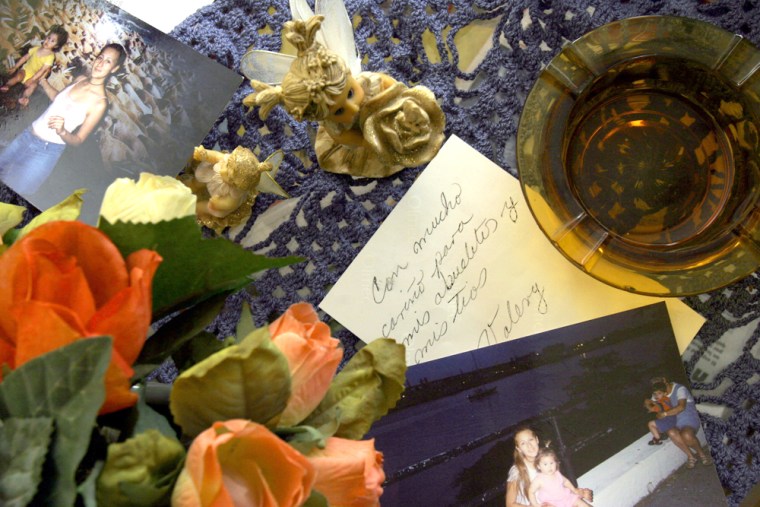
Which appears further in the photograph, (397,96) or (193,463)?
(397,96)

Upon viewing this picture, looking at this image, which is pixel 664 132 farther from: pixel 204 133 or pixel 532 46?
pixel 204 133

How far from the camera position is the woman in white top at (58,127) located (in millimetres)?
457

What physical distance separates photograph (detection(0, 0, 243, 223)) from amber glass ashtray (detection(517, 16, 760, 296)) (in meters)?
0.23

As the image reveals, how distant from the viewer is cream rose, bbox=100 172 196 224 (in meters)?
0.23

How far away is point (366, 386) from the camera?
26 centimetres

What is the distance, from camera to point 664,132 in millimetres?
427

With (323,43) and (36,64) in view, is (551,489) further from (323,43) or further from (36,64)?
(36,64)

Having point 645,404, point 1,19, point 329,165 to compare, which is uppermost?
point 1,19

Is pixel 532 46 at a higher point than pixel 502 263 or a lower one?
higher

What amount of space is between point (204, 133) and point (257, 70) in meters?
0.07

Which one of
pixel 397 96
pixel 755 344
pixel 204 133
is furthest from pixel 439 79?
pixel 755 344

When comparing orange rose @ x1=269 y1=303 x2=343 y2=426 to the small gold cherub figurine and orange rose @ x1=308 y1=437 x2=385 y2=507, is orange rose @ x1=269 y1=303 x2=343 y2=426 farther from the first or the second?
the small gold cherub figurine

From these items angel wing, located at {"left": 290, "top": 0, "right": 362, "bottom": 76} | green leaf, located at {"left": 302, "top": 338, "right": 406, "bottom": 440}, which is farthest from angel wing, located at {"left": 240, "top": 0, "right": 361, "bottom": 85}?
green leaf, located at {"left": 302, "top": 338, "right": 406, "bottom": 440}
